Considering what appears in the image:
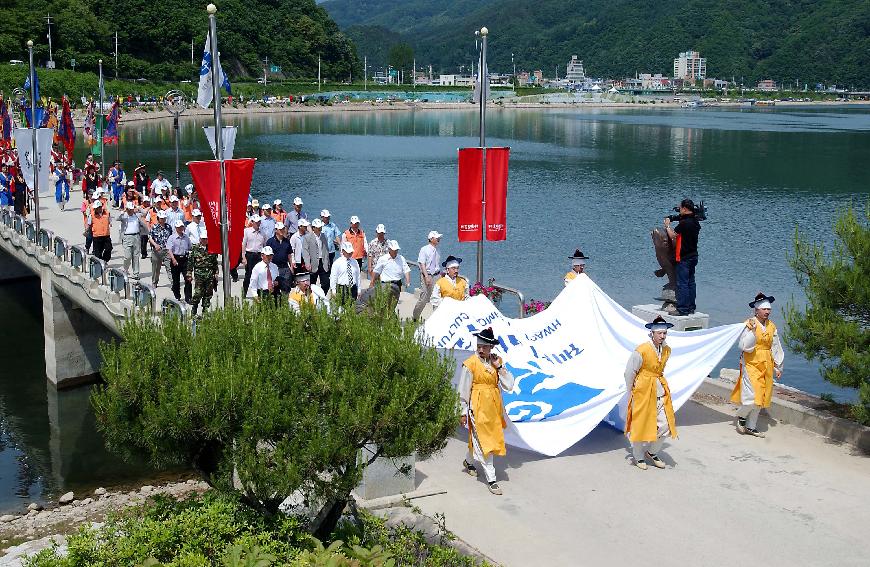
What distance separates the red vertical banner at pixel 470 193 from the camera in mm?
17766

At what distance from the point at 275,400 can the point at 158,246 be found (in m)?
13.3

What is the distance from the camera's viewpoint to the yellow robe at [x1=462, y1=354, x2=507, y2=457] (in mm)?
11297

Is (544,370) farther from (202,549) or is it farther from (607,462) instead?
(202,549)

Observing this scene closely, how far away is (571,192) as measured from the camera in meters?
60.8

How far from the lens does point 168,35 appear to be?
144375mm

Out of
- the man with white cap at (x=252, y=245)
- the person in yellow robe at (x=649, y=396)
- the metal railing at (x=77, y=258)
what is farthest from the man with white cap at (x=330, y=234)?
the person in yellow robe at (x=649, y=396)

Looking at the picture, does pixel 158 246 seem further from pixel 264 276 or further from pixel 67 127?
pixel 67 127

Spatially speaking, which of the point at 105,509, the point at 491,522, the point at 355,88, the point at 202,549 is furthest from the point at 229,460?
the point at 355,88

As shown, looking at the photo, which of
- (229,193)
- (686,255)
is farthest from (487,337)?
(686,255)

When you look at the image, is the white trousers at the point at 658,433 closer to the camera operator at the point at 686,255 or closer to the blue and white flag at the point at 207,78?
the camera operator at the point at 686,255

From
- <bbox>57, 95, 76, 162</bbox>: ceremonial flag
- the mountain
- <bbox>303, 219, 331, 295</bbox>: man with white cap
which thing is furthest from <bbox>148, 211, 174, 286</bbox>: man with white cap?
the mountain

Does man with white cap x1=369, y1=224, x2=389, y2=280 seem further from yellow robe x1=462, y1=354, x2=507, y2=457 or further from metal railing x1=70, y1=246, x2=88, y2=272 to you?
yellow robe x1=462, y1=354, x2=507, y2=457

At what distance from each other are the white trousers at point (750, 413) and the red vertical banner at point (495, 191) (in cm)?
584

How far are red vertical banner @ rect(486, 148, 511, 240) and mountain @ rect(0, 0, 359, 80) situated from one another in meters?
107
